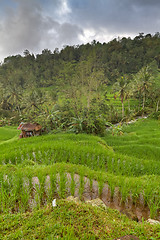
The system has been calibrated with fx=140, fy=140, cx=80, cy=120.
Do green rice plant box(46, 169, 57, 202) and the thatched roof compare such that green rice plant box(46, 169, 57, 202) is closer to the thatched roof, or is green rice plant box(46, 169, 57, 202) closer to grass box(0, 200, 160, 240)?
grass box(0, 200, 160, 240)

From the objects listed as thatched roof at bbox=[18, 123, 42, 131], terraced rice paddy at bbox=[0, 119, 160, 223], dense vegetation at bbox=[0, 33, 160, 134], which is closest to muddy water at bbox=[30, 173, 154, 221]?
terraced rice paddy at bbox=[0, 119, 160, 223]

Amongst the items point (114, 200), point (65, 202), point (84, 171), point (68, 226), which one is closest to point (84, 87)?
point (84, 171)

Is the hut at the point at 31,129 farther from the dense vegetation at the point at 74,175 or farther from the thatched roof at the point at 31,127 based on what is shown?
the dense vegetation at the point at 74,175

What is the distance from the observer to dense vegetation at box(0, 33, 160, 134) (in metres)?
10.7

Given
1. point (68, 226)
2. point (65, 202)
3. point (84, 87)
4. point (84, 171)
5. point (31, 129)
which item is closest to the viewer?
point (68, 226)

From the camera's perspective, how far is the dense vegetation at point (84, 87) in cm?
1071

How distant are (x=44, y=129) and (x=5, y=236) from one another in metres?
9.43

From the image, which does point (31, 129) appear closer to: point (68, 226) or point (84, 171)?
point (84, 171)

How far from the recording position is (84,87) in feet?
38.6

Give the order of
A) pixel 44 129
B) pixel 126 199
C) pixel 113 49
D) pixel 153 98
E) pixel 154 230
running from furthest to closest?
pixel 113 49, pixel 153 98, pixel 44 129, pixel 126 199, pixel 154 230

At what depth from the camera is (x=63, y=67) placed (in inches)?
429

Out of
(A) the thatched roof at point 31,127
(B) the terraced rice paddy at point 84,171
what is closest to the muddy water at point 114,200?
(B) the terraced rice paddy at point 84,171

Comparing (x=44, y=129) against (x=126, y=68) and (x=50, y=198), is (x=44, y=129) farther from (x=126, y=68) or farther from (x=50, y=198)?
(x=126, y=68)

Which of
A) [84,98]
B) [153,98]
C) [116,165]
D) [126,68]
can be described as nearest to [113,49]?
[126,68]
